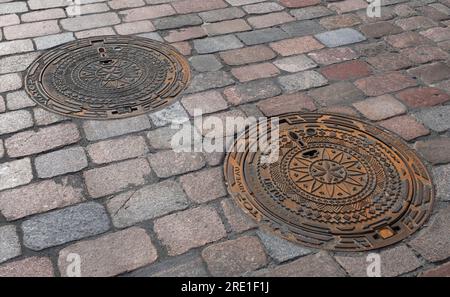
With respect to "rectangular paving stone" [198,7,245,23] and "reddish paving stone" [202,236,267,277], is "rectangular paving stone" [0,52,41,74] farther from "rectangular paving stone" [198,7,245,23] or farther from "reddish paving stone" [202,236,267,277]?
"reddish paving stone" [202,236,267,277]

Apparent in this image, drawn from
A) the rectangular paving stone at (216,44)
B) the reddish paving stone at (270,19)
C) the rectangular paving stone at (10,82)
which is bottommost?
the rectangular paving stone at (216,44)

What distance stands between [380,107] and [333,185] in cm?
92

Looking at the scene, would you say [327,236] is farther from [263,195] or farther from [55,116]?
[55,116]

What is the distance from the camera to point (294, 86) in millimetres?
3512

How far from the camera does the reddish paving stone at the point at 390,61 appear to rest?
3.74 m

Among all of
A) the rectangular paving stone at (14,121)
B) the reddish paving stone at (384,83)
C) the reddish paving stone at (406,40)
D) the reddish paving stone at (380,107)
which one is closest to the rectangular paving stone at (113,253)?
the rectangular paving stone at (14,121)

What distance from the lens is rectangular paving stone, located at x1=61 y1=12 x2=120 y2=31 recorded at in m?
4.10

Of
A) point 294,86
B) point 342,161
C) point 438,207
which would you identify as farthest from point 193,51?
point 438,207

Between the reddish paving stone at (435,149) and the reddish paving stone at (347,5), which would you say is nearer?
the reddish paving stone at (435,149)

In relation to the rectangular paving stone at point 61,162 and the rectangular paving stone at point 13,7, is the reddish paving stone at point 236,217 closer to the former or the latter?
the rectangular paving stone at point 61,162

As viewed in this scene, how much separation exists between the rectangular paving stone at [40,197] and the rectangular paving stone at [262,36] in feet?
6.57

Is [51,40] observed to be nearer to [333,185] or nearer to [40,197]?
Answer: [40,197]

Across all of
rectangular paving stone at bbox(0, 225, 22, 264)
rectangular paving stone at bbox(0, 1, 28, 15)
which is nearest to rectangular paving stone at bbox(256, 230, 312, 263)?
rectangular paving stone at bbox(0, 225, 22, 264)

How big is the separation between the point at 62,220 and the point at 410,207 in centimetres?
191
